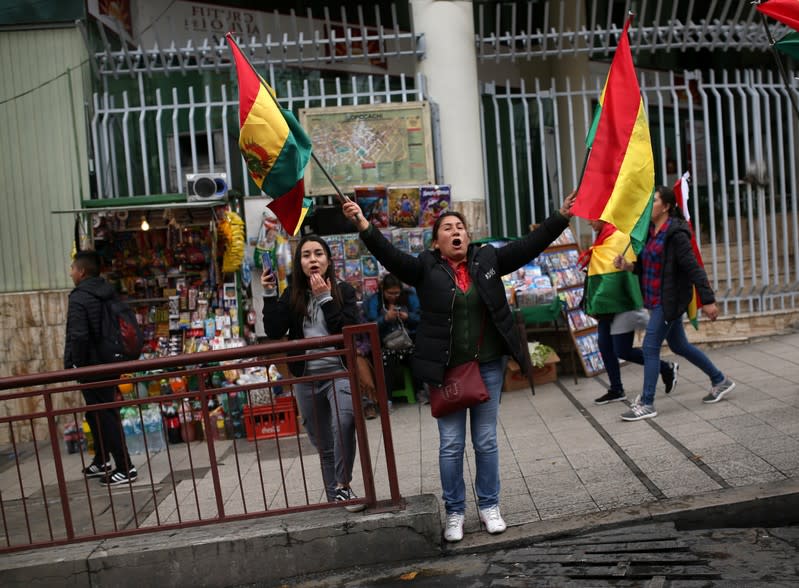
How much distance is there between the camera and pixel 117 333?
7699 millimetres

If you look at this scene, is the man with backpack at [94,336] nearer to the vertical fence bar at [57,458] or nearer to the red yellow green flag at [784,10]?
the vertical fence bar at [57,458]

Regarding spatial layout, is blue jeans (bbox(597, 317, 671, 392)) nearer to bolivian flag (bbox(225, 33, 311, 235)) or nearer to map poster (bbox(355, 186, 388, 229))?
map poster (bbox(355, 186, 388, 229))

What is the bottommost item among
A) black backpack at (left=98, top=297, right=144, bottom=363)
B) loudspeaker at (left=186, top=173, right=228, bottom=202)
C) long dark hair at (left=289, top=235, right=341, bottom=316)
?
black backpack at (left=98, top=297, right=144, bottom=363)

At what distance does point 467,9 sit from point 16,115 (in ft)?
17.3

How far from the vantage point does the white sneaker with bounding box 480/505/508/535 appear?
5.08 metres

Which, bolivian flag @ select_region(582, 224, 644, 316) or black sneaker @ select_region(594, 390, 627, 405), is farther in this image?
black sneaker @ select_region(594, 390, 627, 405)

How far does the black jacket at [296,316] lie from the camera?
5.58m

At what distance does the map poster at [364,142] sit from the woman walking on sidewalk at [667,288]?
3.16 meters

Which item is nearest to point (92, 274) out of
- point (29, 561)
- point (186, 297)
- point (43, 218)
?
point (186, 297)

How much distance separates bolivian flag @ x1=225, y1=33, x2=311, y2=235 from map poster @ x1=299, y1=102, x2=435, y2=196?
Answer: 4406 millimetres

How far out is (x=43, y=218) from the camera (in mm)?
9805

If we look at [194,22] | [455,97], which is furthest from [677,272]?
[194,22]

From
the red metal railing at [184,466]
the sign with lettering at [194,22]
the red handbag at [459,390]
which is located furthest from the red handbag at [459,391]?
the sign with lettering at [194,22]

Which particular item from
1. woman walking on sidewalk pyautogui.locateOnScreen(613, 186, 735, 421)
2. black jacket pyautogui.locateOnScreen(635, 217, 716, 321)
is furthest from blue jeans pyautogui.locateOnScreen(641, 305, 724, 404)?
black jacket pyautogui.locateOnScreen(635, 217, 716, 321)
